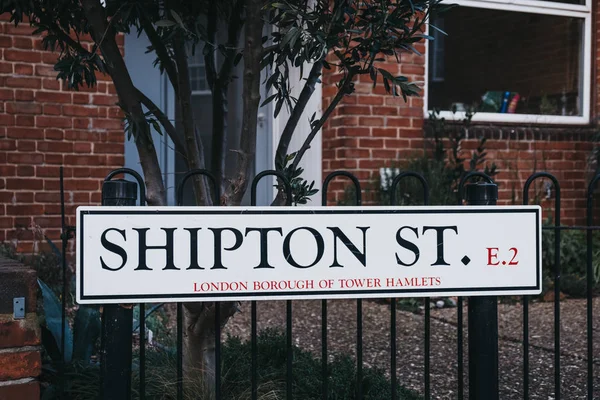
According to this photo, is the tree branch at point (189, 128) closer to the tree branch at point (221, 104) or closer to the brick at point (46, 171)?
the tree branch at point (221, 104)

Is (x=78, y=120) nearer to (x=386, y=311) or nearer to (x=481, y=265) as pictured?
(x=386, y=311)

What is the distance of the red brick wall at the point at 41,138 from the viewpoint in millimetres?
5656

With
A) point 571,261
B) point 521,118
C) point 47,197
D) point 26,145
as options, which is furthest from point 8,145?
point 571,261

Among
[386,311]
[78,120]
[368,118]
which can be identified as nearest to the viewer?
[386,311]

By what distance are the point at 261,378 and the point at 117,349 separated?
911 millimetres

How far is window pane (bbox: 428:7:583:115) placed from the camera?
7.02 meters

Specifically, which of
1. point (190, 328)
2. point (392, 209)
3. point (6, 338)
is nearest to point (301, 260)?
point (392, 209)

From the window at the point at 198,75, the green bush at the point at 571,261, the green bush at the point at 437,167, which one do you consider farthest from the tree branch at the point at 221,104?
the window at the point at 198,75

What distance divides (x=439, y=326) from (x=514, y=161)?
244cm

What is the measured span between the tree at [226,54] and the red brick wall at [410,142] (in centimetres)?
307

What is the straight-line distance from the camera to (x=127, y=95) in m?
2.88

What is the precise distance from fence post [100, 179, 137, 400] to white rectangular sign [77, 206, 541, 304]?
106mm

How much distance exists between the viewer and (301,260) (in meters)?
2.42

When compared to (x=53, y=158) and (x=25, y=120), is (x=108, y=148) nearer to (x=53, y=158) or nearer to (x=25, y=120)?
(x=53, y=158)
